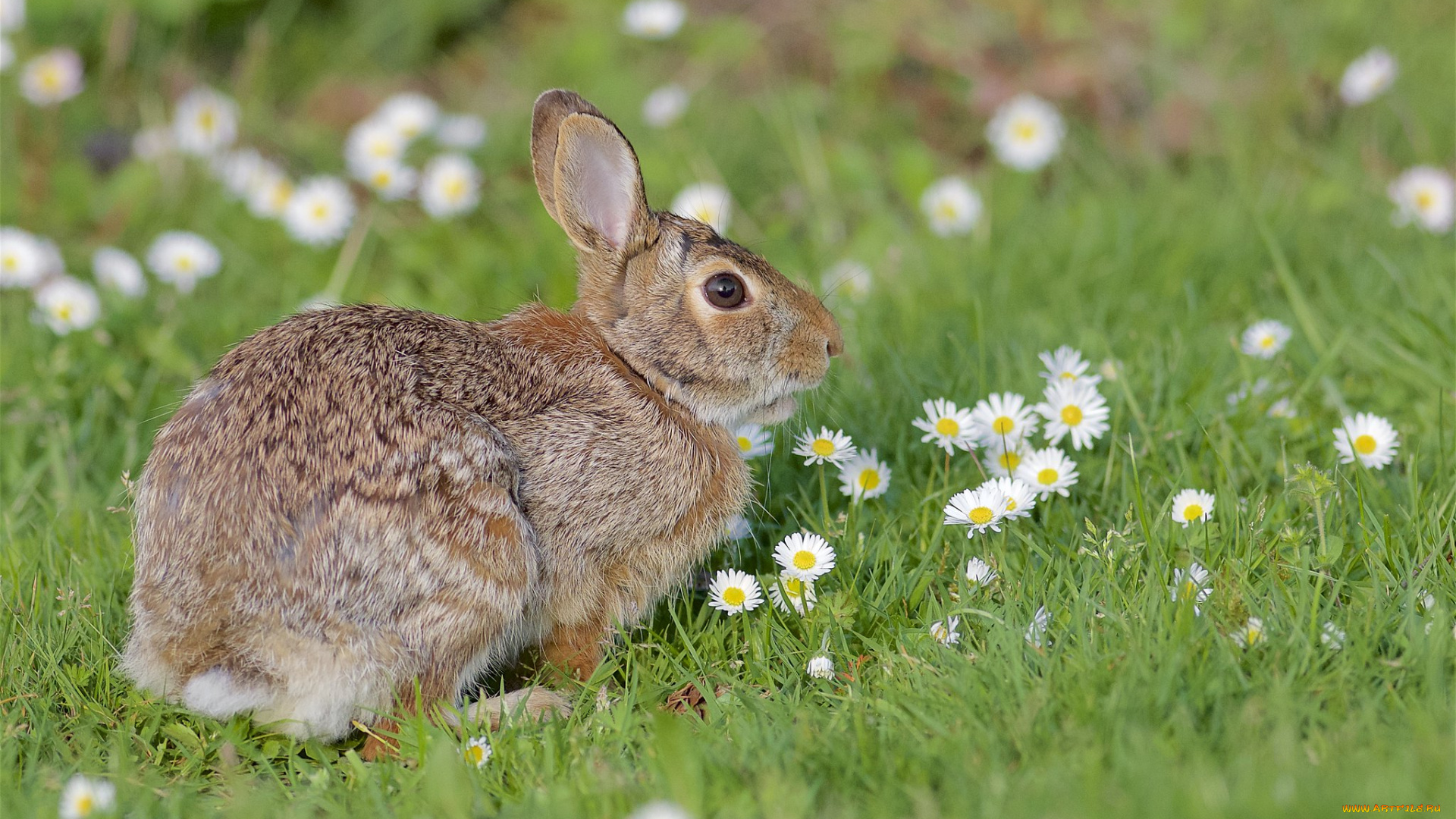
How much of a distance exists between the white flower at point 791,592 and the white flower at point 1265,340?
1924mm

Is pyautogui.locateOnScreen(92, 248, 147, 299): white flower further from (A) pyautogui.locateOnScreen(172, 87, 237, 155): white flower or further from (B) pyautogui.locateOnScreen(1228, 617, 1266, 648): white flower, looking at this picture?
(B) pyautogui.locateOnScreen(1228, 617, 1266, 648): white flower

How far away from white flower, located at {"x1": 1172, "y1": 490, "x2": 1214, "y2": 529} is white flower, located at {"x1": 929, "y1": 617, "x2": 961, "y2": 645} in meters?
0.72

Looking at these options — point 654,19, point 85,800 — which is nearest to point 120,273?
point 654,19

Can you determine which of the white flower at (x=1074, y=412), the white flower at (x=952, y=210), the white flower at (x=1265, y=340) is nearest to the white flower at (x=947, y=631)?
the white flower at (x=1074, y=412)

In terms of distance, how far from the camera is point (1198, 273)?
547 centimetres

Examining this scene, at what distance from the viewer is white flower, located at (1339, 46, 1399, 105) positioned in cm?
623

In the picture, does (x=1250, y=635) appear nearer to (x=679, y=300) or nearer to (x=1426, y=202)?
(x=679, y=300)

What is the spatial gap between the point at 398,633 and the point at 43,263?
3.33 m

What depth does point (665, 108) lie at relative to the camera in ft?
21.3

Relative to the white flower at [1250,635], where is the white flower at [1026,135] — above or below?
above

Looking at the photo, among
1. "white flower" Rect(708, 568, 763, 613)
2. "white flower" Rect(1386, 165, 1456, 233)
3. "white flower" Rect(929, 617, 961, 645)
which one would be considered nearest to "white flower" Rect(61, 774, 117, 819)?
"white flower" Rect(708, 568, 763, 613)

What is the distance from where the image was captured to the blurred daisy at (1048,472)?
3.86 m

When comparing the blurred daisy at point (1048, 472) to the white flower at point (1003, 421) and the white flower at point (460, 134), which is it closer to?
the white flower at point (1003, 421)

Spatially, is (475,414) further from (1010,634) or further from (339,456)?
(1010,634)
